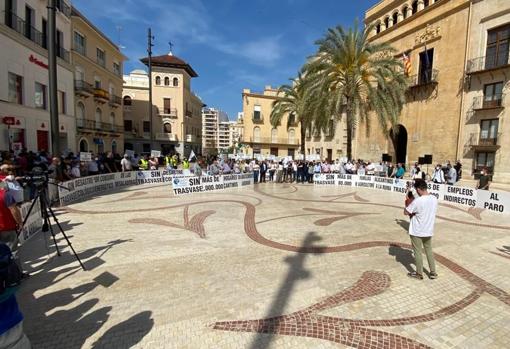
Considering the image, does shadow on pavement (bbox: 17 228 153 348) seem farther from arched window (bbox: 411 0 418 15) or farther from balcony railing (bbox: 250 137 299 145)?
balcony railing (bbox: 250 137 299 145)

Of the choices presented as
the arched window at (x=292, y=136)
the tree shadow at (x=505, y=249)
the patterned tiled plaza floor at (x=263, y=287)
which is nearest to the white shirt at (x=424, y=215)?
the patterned tiled plaza floor at (x=263, y=287)

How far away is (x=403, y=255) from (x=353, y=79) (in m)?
15.3

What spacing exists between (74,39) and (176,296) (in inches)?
1221

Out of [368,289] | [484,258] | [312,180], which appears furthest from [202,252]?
[312,180]

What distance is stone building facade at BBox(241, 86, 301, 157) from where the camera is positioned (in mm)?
50938

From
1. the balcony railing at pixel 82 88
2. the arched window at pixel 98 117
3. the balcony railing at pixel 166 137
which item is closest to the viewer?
the balcony railing at pixel 82 88

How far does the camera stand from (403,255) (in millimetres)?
6324

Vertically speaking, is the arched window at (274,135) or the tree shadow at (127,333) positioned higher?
the arched window at (274,135)

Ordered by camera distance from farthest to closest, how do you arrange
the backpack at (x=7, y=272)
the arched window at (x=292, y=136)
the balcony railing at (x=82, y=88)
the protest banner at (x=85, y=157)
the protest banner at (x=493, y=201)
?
the arched window at (x=292, y=136), the balcony railing at (x=82, y=88), the protest banner at (x=85, y=157), the protest banner at (x=493, y=201), the backpack at (x=7, y=272)

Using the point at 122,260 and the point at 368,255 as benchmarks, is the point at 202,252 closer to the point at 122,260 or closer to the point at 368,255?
the point at 122,260

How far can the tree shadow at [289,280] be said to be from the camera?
11.4 ft

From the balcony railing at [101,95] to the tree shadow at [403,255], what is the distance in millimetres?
32424

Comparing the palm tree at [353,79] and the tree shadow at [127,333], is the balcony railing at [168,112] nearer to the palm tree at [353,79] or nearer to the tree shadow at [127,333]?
the palm tree at [353,79]

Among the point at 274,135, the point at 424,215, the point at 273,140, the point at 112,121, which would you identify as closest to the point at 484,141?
the point at 424,215
